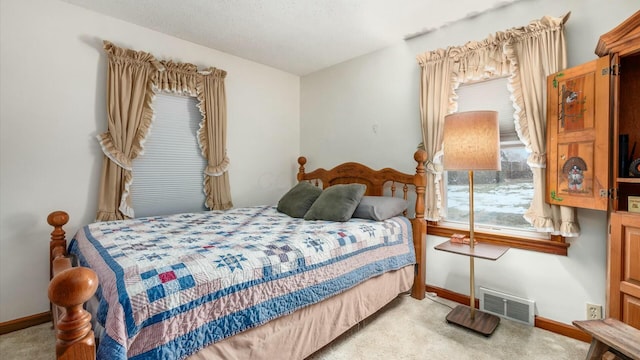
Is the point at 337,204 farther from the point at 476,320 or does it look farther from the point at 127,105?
the point at 127,105

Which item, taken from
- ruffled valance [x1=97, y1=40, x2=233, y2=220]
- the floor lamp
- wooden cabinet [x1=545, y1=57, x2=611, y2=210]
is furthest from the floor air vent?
ruffled valance [x1=97, y1=40, x2=233, y2=220]

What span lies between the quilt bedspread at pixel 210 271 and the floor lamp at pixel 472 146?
67cm

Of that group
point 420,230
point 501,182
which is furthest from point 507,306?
point 501,182

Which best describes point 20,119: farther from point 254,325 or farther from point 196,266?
point 254,325

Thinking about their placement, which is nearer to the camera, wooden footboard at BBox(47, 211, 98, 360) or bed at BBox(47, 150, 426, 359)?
wooden footboard at BBox(47, 211, 98, 360)

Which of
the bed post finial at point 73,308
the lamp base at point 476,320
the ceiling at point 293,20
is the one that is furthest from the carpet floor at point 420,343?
the ceiling at point 293,20

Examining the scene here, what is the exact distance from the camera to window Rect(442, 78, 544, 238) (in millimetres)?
2492

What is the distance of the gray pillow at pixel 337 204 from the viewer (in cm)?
263

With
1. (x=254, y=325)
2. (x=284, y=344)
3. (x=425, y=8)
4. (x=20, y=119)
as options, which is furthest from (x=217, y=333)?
(x=425, y=8)

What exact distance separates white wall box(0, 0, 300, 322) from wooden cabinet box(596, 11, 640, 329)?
11.9 ft

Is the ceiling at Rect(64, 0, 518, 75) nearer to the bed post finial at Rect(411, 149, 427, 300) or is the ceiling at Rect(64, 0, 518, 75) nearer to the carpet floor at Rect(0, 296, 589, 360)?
the bed post finial at Rect(411, 149, 427, 300)

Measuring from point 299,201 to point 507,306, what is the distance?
2027 millimetres

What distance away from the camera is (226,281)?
4.65 feet

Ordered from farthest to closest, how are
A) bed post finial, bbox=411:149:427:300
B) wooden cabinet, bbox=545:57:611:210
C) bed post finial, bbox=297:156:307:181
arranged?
bed post finial, bbox=297:156:307:181 → bed post finial, bbox=411:149:427:300 → wooden cabinet, bbox=545:57:611:210
